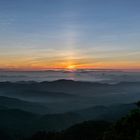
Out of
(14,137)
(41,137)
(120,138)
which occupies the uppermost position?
(120,138)

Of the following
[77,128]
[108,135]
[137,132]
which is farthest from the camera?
[77,128]

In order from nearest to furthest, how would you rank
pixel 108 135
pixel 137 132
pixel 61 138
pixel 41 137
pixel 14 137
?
pixel 137 132 < pixel 108 135 < pixel 61 138 < pixel 41 137 < pixel 14 137

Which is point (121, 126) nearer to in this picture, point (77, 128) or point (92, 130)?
point (92, 130)

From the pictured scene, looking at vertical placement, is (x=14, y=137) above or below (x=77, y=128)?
below

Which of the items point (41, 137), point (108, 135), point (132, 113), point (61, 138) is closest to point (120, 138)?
point (108, 135)

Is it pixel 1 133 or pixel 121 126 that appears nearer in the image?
pixel 121 126

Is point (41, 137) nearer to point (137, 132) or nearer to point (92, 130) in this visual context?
point (92, 130)

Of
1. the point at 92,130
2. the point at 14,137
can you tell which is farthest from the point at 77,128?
the point at 14,137

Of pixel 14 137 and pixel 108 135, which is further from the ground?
pixel 108 135

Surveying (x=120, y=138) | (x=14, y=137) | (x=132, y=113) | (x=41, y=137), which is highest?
(x=132, y=113)
